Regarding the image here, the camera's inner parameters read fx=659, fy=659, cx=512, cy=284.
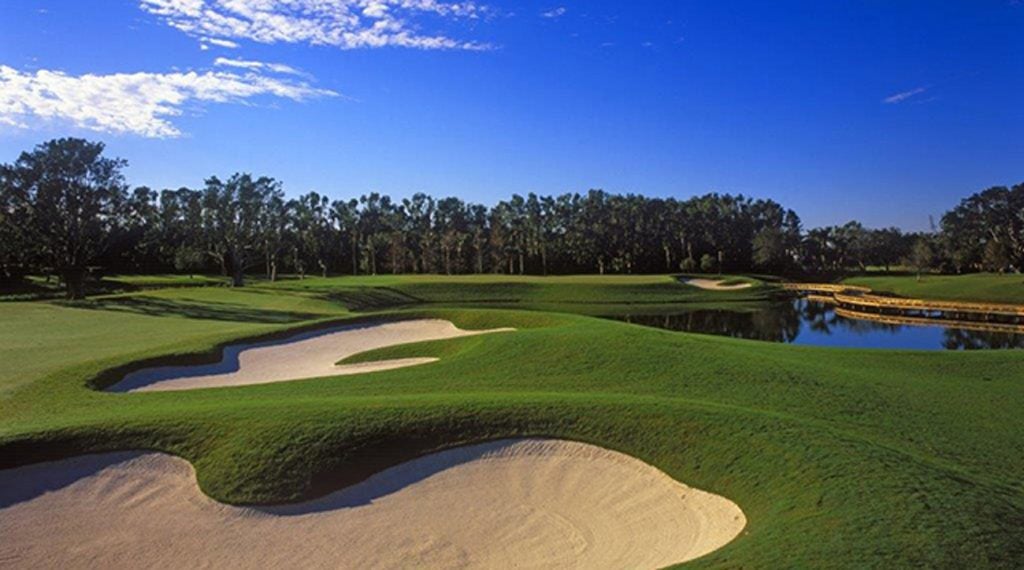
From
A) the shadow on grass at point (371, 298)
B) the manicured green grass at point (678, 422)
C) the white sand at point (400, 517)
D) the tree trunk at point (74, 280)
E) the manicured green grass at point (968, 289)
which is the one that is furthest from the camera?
the manicured green grass at point (968, 289)

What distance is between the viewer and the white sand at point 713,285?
75.1m

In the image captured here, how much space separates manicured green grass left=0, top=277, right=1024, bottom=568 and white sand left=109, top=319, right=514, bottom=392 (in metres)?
0.99

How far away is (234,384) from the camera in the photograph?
60.0ft

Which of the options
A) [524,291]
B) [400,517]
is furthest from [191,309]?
[524,291]

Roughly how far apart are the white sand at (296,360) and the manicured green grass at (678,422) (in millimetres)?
990

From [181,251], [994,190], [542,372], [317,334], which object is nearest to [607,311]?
[317,334]

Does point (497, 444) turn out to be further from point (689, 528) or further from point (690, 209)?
point (690, 209)

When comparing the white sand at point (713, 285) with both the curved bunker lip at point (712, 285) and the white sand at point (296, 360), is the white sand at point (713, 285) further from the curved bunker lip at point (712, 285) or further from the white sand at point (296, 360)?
the white sand at point (296, 360)

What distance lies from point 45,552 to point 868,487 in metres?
11.1

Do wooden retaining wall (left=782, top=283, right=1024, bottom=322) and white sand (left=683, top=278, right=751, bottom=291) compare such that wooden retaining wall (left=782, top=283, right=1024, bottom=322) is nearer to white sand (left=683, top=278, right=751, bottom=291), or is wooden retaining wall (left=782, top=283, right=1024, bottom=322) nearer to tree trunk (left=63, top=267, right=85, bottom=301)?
white sand (left=683, top=278, right=751, bottom=291)

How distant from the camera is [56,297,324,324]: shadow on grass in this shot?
119 ft

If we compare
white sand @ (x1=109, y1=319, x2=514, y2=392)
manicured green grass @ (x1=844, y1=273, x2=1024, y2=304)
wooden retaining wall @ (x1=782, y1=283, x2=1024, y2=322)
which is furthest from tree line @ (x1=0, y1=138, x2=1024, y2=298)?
white sand @ (x1=109, y1=319, x2=514, y2=392)

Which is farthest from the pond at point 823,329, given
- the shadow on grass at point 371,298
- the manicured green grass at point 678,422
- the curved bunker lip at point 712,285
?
the shadow on grass at point 371,298

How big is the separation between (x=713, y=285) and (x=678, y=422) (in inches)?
2727
